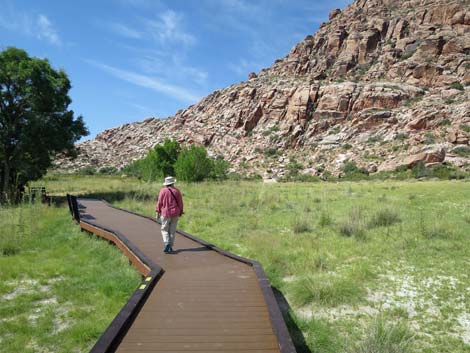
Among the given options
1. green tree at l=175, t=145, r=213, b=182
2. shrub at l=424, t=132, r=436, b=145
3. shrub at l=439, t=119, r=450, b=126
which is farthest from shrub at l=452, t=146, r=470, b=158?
green tree at l=175, t=145, r=213, b=182

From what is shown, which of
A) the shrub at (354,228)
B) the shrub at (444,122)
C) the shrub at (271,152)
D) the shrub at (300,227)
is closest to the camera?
the shrub at (354,228)

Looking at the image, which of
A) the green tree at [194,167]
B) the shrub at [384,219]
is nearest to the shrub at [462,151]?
the green tree at [194,167]

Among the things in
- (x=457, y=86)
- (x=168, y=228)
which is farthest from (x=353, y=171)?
(x=168, y=228)

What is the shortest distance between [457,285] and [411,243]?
276 centimetres

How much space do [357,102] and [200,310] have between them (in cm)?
7821

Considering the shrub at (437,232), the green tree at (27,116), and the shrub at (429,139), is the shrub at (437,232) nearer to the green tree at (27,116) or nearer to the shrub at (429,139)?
the green tree at (27,116)

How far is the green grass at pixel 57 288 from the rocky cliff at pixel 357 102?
53383 mm

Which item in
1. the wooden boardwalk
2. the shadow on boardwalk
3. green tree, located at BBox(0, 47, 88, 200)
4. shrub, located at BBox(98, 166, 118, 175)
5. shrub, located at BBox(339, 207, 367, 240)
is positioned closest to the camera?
the wooden boardwalk

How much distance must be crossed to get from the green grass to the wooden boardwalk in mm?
726

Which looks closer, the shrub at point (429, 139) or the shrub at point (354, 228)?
the shrub at point (354, 228)

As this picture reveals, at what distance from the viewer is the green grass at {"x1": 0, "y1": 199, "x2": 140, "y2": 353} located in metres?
4.84

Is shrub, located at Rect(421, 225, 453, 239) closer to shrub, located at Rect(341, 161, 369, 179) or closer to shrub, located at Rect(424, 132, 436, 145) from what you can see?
shrub, located at Rect(341, 161, 369, 179)

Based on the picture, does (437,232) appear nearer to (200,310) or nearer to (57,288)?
(200,310)

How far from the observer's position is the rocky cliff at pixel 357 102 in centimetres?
6178
